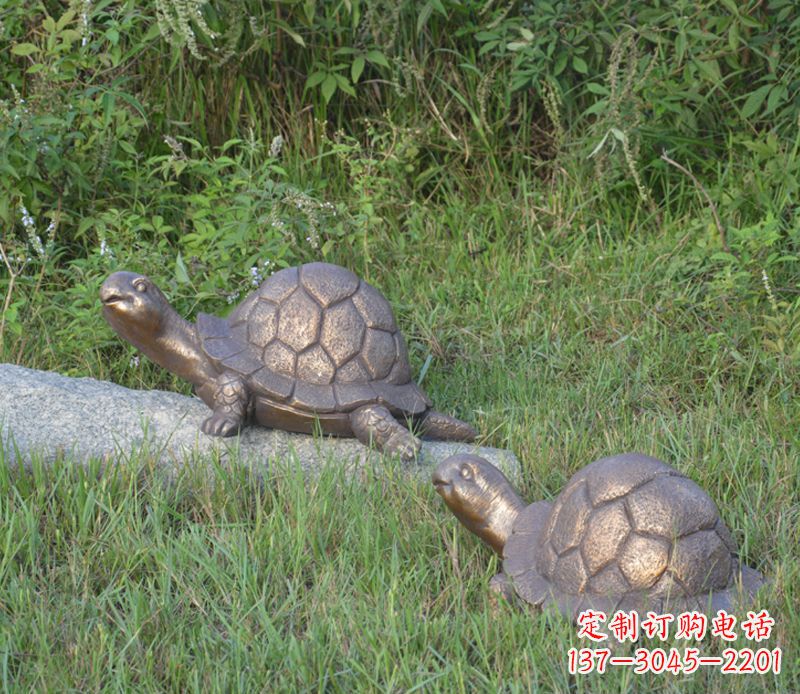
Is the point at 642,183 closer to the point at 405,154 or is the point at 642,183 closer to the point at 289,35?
the point at 405,154

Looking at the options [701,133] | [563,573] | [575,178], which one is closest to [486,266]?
[575,178]

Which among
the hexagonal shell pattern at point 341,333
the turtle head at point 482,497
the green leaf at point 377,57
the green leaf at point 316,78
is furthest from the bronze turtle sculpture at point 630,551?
the green leaf at point 316,78

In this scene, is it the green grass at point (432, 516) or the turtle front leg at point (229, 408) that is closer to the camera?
the green grass at point (432, 516)

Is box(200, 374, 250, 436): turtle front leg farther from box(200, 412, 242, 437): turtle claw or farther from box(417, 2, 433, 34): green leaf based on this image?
box(417, 2, 433, 34): green leaf

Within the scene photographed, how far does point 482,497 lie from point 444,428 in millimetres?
754

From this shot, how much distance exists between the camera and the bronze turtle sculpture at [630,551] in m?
2.68

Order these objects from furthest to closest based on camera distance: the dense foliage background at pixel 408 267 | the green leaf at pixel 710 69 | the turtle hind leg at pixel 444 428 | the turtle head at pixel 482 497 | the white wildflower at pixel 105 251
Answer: the green leaf at pixel 710 69 < the white wildflower at pixel 105 251 < the turtle hind leg at pixel 444 428 < the turtle head at pixel 482 497 < the dense foliage background at pixel 408 267

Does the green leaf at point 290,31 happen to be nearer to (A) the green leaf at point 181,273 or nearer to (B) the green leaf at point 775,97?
(A) the green leaf at point 181,273

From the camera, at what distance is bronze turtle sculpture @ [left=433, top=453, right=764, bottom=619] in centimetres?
268

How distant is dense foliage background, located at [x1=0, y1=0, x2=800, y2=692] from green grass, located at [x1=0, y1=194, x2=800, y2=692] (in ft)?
0.04

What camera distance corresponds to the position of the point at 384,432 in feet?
11.3

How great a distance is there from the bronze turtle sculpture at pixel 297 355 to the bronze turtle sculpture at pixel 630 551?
763 mm

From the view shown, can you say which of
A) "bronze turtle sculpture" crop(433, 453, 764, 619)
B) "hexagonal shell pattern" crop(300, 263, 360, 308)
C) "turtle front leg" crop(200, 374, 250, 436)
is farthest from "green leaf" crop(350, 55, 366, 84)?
"bronze turtle sculpture" crop(433, 453, 764, 619)

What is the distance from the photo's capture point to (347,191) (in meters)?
5.25
